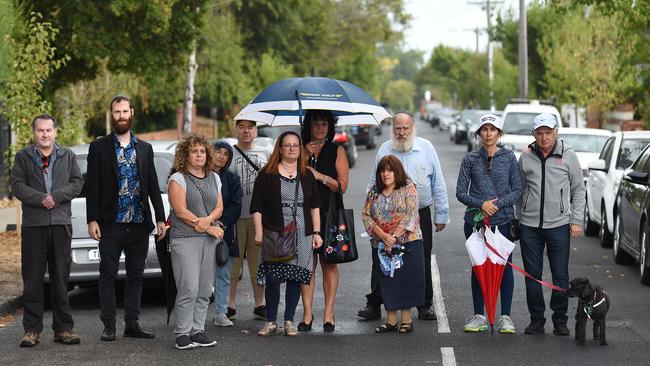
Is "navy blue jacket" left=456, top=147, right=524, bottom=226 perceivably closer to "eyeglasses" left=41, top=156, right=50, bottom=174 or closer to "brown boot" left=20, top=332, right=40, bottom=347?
"eyeglasses" left=41, top=156, right=50, bottom=174

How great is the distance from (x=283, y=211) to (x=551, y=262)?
2326mm

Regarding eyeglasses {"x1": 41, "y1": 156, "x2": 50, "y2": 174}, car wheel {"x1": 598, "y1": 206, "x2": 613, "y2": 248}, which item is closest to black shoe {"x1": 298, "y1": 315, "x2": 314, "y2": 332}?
eyeglasses {"x1": 41, "y1": 156, "x2": 50, "y2": 174}

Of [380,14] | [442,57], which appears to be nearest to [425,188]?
[380,14]

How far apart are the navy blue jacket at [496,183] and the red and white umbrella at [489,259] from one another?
16 cm

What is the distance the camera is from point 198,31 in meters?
25.2

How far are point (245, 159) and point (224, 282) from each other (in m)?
1.17

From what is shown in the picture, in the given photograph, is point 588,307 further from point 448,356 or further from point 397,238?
point 397,238

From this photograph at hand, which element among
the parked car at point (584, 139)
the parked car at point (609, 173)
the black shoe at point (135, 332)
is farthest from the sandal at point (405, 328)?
the parked car at point (584, 139)

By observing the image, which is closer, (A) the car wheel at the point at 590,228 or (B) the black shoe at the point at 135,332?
(B) the black shoe at the point at 135,332

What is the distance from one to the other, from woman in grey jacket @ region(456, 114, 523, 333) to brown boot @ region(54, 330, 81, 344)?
3243 mm

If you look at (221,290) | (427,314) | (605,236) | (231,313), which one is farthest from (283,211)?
(605,236)

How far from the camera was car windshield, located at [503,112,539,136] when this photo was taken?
95.1 ft

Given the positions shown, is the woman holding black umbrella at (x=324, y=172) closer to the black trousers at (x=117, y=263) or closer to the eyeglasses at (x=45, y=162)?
the black trousers at (x=117, y=263)

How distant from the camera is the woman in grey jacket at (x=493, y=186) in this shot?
10.2 m
